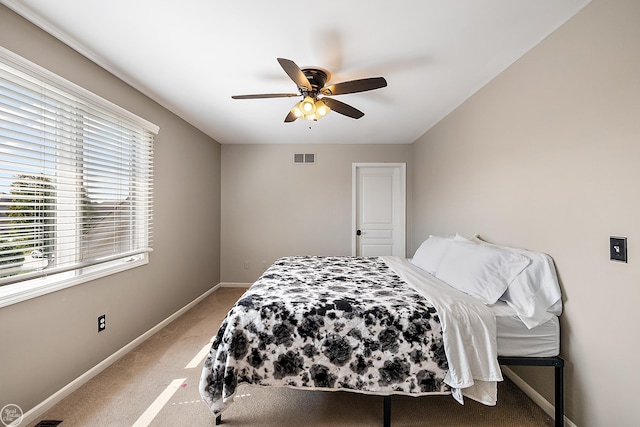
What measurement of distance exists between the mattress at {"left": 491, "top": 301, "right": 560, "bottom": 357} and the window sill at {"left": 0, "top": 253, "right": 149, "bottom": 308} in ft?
9.16

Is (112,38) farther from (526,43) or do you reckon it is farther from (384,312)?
(526,43)

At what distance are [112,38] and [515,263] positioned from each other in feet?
10.1

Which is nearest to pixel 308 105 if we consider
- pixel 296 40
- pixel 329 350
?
pixel 296 40

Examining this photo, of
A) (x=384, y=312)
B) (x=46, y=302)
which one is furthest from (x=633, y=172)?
(x=46, y=302)

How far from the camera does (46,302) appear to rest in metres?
1.63

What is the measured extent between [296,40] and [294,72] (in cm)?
22

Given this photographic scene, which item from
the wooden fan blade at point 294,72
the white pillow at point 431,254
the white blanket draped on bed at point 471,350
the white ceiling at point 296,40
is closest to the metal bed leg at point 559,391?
the white blanket draped on bed at point 471,350

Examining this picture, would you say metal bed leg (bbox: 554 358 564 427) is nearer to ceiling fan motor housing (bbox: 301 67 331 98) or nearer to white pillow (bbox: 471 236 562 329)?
white pillow (bbox: 471 236 562 329)

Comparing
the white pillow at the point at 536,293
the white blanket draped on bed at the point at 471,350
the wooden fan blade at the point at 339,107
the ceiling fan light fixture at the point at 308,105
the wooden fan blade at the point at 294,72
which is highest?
the wooden fan blade at the point at 294,72

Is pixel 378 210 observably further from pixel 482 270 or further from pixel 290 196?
pixel 482 270

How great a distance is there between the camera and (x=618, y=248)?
1265mm

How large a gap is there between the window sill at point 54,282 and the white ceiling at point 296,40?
158 cm

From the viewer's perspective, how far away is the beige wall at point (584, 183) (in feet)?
4.05

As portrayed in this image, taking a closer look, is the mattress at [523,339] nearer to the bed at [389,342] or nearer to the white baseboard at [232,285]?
the bed at [389,342]
